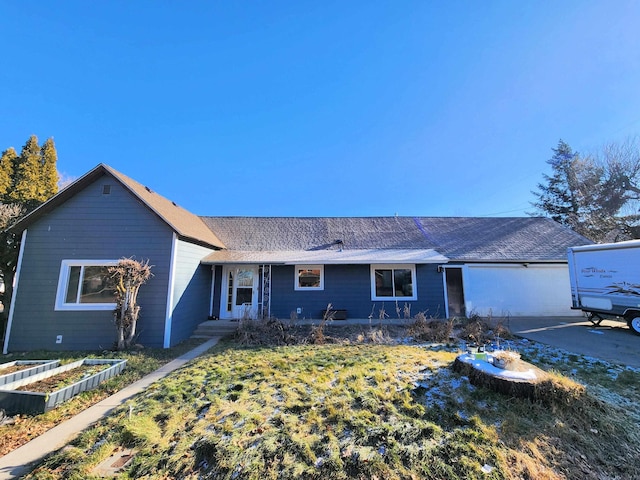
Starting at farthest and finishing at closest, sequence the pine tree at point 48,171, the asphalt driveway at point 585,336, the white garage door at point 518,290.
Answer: the white garage door at point 518,290, the pine tree at point 48,171, the asphalt driveway at point 585,336

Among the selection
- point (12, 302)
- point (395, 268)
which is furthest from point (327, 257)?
point (12, 302)

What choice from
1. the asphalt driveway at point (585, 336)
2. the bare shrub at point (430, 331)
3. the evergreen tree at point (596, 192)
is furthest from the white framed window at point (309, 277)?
the evergreen tree at point (596, 192)

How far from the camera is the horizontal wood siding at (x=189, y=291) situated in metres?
8.45

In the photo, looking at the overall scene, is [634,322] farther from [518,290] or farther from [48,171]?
[48,171]

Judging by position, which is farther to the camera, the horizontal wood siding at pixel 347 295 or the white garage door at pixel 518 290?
the white garage door at pixel 518 290

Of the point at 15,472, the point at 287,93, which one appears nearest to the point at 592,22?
the point at 287,93

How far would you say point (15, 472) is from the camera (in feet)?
9.21

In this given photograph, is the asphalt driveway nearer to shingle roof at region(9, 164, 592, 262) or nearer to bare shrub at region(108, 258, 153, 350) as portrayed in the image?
shingle roof at region(9, 164, 592, 262)

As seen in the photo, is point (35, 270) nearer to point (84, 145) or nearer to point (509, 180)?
point (84, 145)

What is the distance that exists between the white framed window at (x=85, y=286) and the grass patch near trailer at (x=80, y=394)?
4.48 feet

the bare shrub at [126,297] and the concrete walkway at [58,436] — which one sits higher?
the bare shrub at [126,297]

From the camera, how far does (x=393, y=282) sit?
37.7ft

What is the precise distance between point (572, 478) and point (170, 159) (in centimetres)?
2024

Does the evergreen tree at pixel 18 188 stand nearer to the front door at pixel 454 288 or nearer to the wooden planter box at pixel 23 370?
the wooden planter box at pixel 23 370
